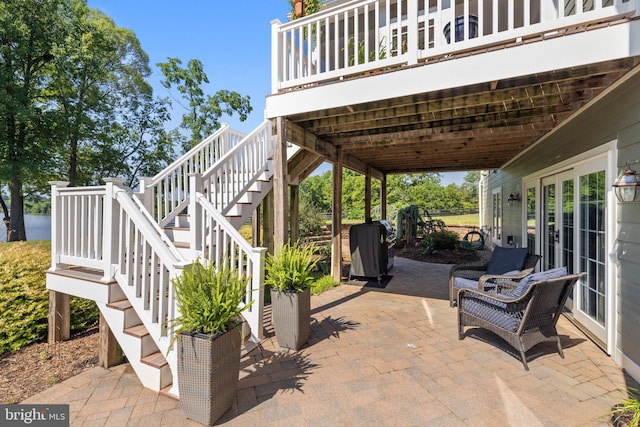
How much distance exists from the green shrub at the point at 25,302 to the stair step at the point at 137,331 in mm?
1894

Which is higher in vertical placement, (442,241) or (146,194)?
(146,194)

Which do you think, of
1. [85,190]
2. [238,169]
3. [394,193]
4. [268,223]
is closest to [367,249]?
[268,223]

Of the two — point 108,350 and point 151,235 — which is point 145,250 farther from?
point 108,350

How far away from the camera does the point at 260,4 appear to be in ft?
24.7

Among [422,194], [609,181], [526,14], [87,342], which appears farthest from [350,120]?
[422,194]

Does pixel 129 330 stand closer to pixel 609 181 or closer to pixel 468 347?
pixel 468 347

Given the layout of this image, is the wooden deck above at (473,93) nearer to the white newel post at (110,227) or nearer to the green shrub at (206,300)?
the white newel post at (110,227)

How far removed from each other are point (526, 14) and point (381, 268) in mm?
4448

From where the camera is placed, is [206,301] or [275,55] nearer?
[206,301]

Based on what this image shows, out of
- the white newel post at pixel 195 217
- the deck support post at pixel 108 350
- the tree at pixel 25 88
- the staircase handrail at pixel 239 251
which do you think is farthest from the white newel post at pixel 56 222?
the tree at pixel 25 88

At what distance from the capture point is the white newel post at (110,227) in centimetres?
281

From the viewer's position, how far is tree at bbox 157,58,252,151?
10.2m

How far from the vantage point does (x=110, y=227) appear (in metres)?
2.83

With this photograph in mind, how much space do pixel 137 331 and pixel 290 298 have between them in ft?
4.68
